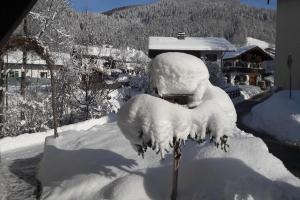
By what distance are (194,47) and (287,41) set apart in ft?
47.8

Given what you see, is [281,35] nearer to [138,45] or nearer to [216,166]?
[216,166]

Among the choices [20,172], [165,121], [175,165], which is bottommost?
[20,172]

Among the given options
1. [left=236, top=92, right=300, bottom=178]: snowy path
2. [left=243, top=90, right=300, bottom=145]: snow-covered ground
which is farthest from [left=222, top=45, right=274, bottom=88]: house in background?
[left=236, top=92, right=300, bottom=178]: snowy path

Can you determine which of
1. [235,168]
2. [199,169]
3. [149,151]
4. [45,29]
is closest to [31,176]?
[149,151]

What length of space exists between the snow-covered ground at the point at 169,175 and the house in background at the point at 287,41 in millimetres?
22937

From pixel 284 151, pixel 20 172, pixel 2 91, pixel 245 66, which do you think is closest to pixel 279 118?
pixel 284 151

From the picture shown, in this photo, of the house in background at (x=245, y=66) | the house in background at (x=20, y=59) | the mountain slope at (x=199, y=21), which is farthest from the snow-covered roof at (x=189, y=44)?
the mountain slope at (x=199, y=21)

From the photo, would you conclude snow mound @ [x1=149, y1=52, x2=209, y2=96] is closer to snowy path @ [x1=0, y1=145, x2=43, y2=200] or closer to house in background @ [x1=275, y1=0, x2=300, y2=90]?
snowy path @ [x1=0, y1=145, x2=43, y2=200]

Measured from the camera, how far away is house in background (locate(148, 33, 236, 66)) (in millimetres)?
45031

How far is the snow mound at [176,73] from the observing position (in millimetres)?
6121

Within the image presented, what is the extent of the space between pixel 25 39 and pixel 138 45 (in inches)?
3610

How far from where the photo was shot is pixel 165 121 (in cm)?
576

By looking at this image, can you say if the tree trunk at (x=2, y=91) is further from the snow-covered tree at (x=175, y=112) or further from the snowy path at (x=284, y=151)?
the snow-covered tree at (x=175, y=112)

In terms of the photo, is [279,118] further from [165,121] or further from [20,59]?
[165,121]
